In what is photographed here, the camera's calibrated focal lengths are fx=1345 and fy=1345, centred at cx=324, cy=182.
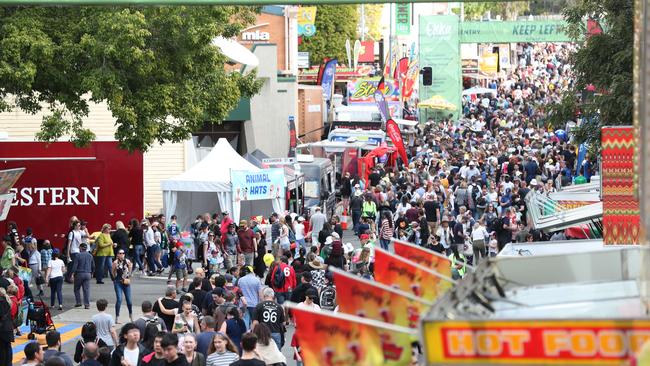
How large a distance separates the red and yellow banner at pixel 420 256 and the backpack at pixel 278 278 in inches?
528

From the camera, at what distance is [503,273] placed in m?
7.41

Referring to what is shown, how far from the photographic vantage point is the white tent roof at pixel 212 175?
3133cm

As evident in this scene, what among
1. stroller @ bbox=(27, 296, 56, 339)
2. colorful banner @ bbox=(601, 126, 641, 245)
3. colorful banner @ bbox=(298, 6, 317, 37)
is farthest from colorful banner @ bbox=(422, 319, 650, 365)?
colorful banner @ bbox=(298, 6, 317, 37)

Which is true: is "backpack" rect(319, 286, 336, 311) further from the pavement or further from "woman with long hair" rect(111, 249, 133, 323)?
"woman with long hair" rect(111, 249, 133, 323)

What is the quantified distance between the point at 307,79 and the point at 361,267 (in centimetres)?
4578

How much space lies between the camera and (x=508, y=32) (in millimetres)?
63219

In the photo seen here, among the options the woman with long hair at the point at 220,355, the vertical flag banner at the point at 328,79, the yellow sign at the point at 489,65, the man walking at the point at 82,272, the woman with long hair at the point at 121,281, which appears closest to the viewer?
the woman with long hair at the point at 220,355

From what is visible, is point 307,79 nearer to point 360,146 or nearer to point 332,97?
point 332,97

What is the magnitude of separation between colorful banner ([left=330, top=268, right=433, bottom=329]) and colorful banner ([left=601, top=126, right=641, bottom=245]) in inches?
222

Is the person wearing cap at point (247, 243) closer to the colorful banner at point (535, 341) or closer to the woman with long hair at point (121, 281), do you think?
the woman with long hair at point (121, 281)

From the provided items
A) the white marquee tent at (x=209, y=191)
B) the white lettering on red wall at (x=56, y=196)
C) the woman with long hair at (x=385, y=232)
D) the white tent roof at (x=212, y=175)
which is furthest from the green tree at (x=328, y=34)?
the white lettering on red wall at (x=56, y=196)

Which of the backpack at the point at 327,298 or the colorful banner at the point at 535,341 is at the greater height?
the colorful banner at the point at 535,341

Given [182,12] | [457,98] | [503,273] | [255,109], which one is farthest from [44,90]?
[457,98]

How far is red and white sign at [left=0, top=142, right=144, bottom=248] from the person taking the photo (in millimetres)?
28875
